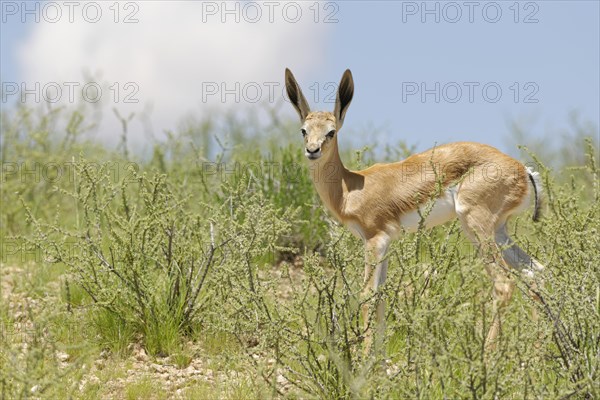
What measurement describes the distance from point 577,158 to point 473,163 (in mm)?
9073

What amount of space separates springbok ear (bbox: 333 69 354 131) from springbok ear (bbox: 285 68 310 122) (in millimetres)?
303

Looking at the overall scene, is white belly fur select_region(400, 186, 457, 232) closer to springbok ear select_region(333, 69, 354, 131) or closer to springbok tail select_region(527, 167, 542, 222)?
springbok tail select_region(527, 167, 542, 222)

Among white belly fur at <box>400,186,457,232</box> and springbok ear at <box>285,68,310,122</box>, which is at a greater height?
springbok ear at <box>285,68,310,122</box>

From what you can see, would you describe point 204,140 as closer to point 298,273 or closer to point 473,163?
point 298,273

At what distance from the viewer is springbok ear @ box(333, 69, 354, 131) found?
6.34m

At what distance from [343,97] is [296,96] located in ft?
1.38

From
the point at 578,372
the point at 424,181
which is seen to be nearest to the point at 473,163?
the point at 424,181

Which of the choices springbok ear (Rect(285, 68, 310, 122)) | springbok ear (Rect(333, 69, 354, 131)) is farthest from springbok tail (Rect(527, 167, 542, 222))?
springbok ear (Rect(285, 68, 310, 122))

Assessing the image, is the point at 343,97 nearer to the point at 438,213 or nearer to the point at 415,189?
the point at 415,189

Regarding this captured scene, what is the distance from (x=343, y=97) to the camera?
6.41 m

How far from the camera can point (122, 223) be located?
6.32 meters

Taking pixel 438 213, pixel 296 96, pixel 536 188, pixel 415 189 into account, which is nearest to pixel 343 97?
pixel 296 96

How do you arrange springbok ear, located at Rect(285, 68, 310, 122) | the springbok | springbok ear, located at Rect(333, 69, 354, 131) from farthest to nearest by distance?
springbok ear, located at Rect(285, 68, 310, 122)
springbok ear, located at Rect(333, 69, 354, 131)
the springbok

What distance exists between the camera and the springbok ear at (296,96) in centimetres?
649
